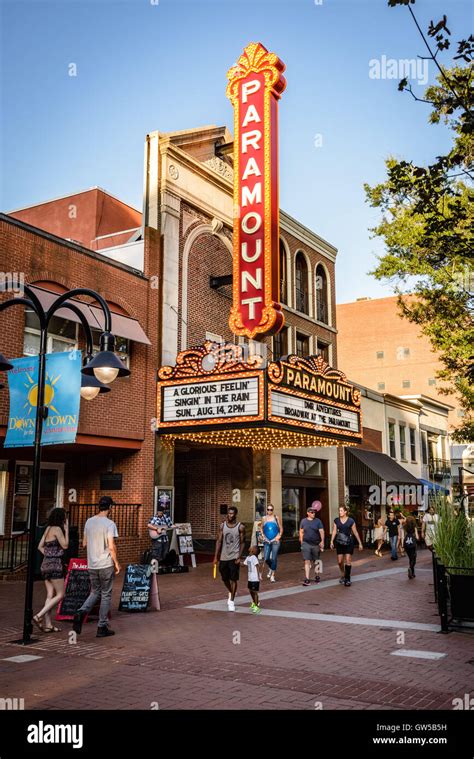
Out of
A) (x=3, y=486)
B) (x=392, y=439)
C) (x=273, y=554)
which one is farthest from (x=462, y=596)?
(x=392, y=439)

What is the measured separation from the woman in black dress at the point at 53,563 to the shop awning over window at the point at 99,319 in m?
6.72

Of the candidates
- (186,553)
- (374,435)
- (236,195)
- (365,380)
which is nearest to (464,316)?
(236,195)

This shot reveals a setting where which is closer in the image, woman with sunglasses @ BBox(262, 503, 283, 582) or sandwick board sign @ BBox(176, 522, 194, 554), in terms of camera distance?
woman with sunglasses @ BBox(262, 503, 283, 582)

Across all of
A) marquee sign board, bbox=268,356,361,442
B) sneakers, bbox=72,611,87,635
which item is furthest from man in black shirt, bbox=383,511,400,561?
sneakers, bbox=72,611,87,635

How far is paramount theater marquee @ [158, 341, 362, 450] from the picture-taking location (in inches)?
688

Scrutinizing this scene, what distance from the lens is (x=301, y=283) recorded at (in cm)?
2925

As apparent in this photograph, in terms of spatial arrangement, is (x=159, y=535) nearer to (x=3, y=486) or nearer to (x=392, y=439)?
(x=3, y=486)

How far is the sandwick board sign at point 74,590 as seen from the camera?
10594 millimetres

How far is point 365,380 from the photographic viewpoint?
58.8m

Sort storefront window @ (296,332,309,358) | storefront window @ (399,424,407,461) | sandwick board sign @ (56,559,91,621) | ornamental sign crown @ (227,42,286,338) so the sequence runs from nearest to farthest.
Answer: sandwick board sign @ (56,559,91,621), ornamental sign crown @ (227,42,286,338), storefront window @ (296,332,309,358), storefront window @ (399,424,407,461)

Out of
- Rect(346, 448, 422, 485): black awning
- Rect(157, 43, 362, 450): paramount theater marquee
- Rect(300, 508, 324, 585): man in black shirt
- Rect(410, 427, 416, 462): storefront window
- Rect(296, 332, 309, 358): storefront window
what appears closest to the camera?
Rect(300, 508, 324, 585): man in black shirt

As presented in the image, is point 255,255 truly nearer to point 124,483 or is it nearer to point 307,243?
point 124,483

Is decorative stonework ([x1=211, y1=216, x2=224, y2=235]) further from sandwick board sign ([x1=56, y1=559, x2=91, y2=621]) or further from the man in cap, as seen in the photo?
sandwick board sign ([x1=56, y1=559, x2=91, y2=621])

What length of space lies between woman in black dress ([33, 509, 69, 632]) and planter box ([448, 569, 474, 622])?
5767 millimetres
